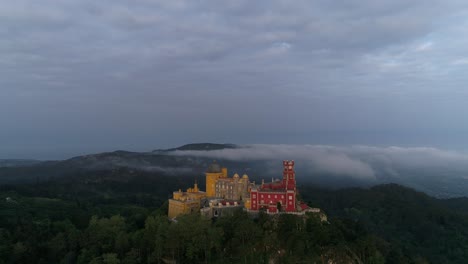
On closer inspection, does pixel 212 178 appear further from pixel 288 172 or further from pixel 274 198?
pixel 274 198

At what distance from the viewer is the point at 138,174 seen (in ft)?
633

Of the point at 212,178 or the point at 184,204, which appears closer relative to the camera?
the point at 184,204

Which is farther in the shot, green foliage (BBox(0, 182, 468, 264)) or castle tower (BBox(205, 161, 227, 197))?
castle tower (BBox(205, 161, 227, 197))

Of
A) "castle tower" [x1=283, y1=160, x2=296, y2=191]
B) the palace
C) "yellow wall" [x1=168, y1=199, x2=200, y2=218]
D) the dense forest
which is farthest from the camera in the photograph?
"yellow wall" [x1=168, y1=199, x2=200, y2=218]

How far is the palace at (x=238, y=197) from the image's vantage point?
183 ft

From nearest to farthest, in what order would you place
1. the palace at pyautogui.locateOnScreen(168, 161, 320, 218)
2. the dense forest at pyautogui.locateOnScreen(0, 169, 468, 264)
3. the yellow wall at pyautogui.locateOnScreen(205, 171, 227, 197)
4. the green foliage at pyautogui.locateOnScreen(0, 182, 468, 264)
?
the green foliage at pyautogui.locateOnScreen(0, 182, 468, 264) < the dense forest at pyautogui.locateOnScreen(0, 169, 468, 264) < the palace at pyautogui.locateOnScreen(168, 161, 320, 218) < the yellow wall at pyautogui.locateOnScreen(205, 171, 227, 197)

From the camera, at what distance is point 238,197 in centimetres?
6512

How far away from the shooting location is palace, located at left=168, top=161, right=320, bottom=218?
183 ft

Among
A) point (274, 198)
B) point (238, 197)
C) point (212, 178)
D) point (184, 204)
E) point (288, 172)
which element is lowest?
point (184, 204)

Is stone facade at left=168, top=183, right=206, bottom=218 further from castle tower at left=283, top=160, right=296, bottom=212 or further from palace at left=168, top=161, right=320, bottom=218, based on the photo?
castle tower at left=283, top=160, right=296, bottom=212

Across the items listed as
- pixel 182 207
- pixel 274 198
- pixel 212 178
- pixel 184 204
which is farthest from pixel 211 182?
pixel 274 198

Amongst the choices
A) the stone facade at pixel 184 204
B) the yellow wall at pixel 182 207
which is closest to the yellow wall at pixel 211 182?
the stone facade at pixel 184 204

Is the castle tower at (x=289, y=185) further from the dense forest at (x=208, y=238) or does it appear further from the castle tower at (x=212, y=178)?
the castle tower at (x=212, y=178)

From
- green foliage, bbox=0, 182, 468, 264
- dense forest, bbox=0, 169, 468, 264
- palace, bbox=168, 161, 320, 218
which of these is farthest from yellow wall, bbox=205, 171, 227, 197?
green foliage, bbox=0, 182, 468, 264
